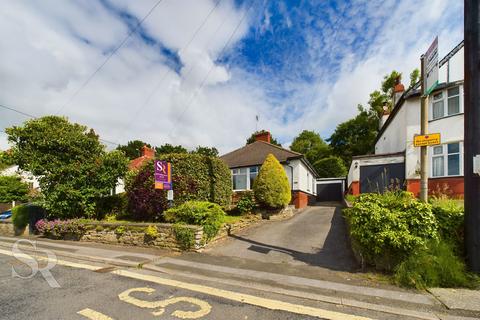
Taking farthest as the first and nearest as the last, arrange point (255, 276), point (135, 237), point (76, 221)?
point (76, 221) → point (135, 237) → point (255, 276)

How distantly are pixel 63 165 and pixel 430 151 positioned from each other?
65.8 feet

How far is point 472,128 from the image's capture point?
4.84m

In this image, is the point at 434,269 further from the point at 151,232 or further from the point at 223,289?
the point at 151,232

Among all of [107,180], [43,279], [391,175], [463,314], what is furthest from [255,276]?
[391,175]

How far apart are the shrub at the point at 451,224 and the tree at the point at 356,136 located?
33993mm

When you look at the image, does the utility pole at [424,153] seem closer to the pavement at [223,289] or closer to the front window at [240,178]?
the pavement at [223,289]

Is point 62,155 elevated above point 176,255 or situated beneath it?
elevated above

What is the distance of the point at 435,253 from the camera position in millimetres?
4723

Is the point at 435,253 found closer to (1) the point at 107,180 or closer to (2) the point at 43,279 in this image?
(2) the point at 43,279

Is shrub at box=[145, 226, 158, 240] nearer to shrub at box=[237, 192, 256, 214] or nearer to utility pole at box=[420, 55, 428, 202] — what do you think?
shrub at box=[237, 192, 256, 214]

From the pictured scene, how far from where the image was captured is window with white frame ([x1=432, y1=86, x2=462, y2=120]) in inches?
530

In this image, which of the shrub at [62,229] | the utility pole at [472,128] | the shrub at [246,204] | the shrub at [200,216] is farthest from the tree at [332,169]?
the shrub at [62,229]

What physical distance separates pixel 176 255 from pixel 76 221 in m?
6.25

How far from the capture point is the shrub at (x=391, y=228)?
4879 mm
